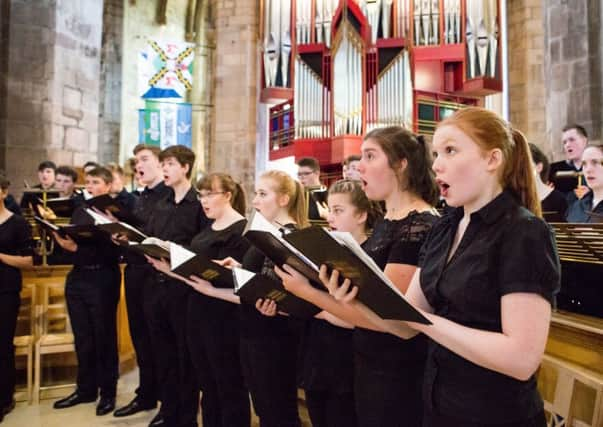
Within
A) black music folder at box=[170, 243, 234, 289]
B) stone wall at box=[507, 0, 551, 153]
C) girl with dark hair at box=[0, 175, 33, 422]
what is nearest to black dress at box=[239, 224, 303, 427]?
black music folder at box=[170, 243, 234, 289]

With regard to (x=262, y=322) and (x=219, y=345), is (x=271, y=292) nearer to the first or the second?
(x=262, y=322)

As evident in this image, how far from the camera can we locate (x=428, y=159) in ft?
6.36

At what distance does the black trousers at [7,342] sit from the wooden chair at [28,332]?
0.70ft

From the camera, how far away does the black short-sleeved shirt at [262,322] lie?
8.32ft

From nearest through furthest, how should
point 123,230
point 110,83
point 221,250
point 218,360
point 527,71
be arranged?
point 218,360, point 221,250, point 123,230, point 527,71, point 110,83

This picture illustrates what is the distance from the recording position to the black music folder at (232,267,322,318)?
2.11 m

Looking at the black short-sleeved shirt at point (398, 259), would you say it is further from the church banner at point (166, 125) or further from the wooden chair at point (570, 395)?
the church banner at point (166, 125)

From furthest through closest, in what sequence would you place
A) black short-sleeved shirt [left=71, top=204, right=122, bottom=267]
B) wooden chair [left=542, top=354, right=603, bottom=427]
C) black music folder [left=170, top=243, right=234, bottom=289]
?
black short-sleeved shirt [left=71, top=204, right=122, bottom=267] < black music folder [left=170, top=243, right=234, bottom=289] < wooden chair [left=542, top=354, right=603, bottom=427]

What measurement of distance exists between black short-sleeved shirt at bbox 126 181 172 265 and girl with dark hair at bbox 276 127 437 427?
2.23 meters

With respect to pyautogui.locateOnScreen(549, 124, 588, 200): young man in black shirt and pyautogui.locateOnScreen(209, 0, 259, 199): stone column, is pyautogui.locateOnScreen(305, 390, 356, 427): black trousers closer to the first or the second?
pyautogui.locateOnScreen(549, 124, 588, 200): young man in black shirt

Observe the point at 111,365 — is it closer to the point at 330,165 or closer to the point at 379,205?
the point at 379,205

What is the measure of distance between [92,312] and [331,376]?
7.95 feet

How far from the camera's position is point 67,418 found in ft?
12.9

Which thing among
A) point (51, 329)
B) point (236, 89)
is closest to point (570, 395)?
point (51, 329)
